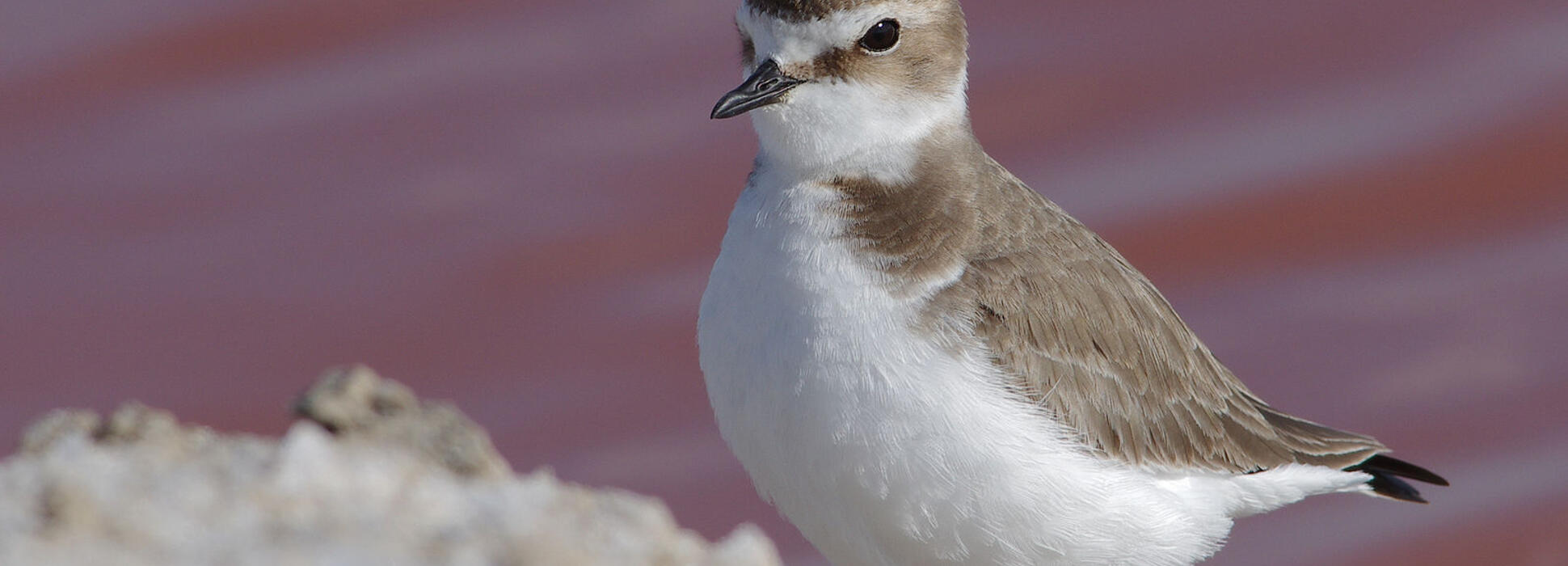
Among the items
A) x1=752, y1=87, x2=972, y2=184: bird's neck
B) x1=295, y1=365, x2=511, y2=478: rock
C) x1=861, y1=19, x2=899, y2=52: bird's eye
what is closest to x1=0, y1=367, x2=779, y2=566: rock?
x1=295, y1=365, x2=511, y2=478: rock

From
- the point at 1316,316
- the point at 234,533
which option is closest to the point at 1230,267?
the point at 1316,316

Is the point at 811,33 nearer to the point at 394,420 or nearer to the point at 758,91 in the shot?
the point at 758,91

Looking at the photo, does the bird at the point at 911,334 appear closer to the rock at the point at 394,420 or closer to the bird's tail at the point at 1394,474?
the bird's tail at the point at 1394,474

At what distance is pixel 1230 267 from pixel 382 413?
645 cm

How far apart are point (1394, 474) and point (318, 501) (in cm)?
366

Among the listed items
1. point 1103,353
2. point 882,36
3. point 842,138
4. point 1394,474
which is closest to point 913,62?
point 882,36

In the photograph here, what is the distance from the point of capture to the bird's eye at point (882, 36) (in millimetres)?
4746

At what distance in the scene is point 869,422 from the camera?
457cm

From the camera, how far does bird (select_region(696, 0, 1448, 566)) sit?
181 inches

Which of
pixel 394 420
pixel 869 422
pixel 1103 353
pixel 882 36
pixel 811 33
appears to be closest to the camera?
pixel 394 420

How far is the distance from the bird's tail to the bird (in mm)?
873

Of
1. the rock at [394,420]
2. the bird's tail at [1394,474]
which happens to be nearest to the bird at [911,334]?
the bird's tail at [1394,474]

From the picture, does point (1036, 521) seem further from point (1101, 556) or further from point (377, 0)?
point (377, 0)

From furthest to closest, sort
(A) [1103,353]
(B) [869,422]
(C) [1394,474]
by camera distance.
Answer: (C) [1394,474] → (A) [1103,353] → (B) [869,422]
